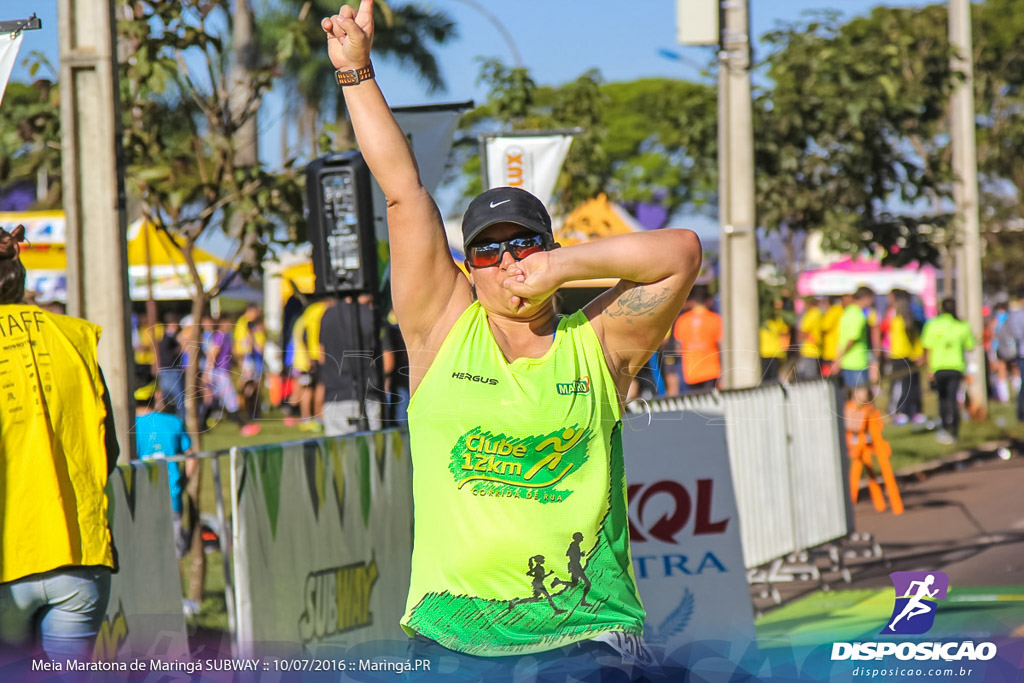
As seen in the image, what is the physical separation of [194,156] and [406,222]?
240 inches

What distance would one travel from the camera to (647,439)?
6.66 metres

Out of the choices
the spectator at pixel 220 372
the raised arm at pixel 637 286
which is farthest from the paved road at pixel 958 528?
the raised arm at pixel 637 286

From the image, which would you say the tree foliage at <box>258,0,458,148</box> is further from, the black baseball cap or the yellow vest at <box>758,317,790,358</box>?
the black baseball cap

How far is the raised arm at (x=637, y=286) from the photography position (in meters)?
2.90

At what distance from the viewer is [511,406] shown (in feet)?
9.13

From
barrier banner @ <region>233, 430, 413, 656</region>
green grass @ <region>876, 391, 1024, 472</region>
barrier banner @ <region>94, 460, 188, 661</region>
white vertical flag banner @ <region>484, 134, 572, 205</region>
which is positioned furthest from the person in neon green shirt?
barrier banner @ <region>94, 460, 188, 661</region>

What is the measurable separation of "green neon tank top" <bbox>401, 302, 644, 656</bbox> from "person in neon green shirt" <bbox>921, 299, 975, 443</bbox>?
1453 cm

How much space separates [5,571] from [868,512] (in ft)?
28.9

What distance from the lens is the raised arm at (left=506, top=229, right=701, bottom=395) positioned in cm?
290

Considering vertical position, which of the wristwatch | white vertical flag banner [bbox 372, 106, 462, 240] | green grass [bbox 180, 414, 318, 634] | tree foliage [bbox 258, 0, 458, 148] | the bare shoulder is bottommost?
green grass [bbox 180, 414, 318, 634]

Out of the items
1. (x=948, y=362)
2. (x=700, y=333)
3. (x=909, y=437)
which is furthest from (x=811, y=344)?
(x=700, y=333)

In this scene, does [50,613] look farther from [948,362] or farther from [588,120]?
[948,362]

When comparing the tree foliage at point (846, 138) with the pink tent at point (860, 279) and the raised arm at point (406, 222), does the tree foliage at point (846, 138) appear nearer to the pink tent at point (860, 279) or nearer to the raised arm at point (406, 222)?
the raised arm at point (406, 222)

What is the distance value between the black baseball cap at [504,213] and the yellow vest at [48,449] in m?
1.90
